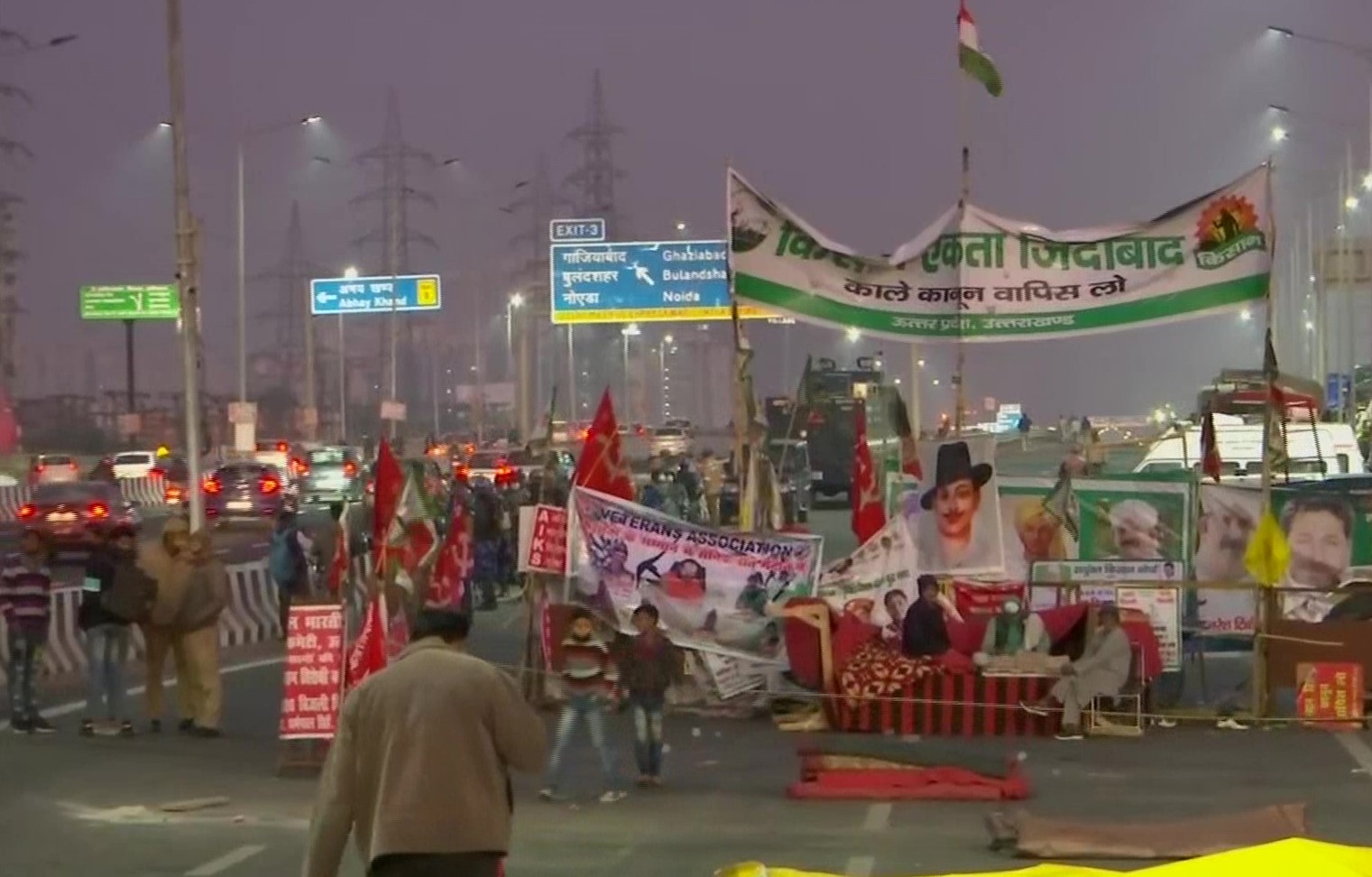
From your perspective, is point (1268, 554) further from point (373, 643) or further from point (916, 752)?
point (373, 643)

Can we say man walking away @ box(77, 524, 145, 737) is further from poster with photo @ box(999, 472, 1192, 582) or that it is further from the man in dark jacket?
poster with photo @ box(999, 472, 1192, 582)

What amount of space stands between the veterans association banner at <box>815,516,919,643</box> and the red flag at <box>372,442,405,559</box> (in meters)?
4.90

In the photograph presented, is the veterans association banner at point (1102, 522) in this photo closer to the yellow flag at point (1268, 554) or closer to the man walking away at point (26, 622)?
the yellow flag at point (1268, 554)

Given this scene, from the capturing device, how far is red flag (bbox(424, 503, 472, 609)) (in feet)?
58.6

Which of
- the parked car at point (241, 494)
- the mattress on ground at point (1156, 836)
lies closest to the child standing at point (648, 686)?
the mattress on ground at point (1156, 836)

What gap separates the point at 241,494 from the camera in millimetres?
49000

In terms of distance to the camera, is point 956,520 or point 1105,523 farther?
point 1105,523

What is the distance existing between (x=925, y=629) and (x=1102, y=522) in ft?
13.0

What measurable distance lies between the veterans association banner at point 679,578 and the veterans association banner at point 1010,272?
93.9 inches

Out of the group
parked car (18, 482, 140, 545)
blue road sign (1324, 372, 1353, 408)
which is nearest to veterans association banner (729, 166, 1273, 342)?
parked car (18, 482, 140, 545)

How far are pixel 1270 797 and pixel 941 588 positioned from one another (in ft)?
19.5

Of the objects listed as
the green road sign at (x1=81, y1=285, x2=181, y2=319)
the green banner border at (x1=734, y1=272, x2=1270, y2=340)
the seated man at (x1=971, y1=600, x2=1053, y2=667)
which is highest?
the green road sign at (x1=81, y1=285, x2=181, y2=319)

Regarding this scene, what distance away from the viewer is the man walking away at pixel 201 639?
1848cm

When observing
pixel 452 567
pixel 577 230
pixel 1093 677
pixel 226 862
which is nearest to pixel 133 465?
pixel 577 230
